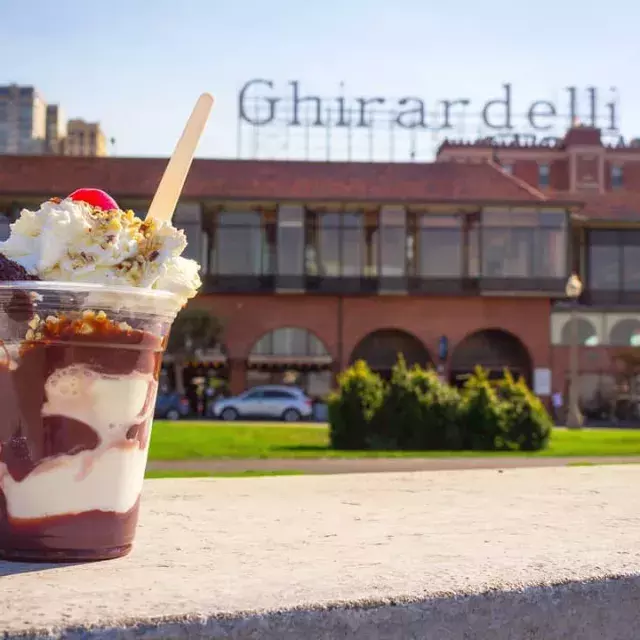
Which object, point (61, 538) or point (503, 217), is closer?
point (61, 538)

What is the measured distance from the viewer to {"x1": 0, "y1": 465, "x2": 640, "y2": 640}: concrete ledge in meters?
2.19

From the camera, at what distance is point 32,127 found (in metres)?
81.9

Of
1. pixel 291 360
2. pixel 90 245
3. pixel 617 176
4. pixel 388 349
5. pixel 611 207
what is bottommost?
pixel 90 245

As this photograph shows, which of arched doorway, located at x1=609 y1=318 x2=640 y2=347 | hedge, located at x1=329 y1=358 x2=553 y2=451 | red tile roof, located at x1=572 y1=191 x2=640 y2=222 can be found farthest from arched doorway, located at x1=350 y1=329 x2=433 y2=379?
hedge, located at x1=329 y1=358 x2=553 y2=451

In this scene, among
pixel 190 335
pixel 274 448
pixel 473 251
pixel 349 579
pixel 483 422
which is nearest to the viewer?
pixel 349 579

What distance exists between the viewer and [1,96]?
84438 millimetres

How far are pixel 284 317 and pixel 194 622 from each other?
4440 centimetres

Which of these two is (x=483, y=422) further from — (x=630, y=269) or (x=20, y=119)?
(x=20, y=119)

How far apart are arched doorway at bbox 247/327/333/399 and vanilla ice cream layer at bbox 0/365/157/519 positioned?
42911 millimetres

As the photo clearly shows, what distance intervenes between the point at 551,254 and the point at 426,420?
2755cm

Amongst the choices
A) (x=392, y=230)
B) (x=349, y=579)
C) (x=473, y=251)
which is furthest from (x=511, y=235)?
(x=349, y=579)

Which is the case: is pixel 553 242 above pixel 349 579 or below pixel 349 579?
above

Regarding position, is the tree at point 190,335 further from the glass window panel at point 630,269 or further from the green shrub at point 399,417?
the green shrub at point 399,417

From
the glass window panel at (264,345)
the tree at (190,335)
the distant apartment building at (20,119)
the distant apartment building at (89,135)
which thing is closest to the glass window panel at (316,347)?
the glass window panel at (264,345)
